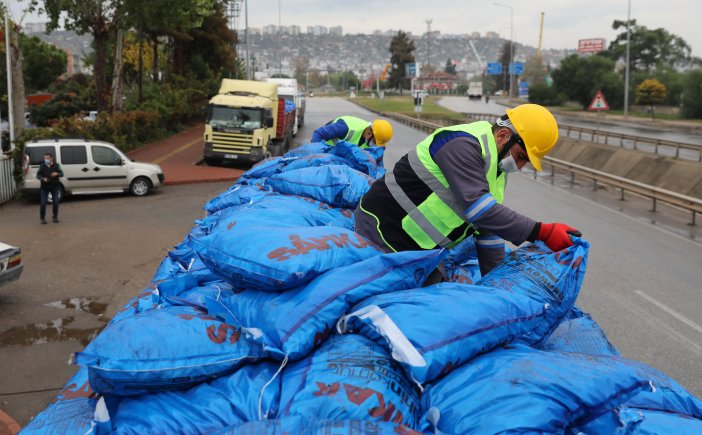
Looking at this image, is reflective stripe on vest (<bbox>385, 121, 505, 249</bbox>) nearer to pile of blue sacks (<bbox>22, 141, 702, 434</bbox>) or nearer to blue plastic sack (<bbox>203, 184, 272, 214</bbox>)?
pile of blue sacks (<bbox>22, 141, 702, 434</bbox>)

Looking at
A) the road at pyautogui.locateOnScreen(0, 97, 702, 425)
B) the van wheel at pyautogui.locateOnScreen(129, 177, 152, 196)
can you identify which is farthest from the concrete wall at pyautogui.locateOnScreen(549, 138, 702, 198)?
the van wheel at pyautogui.locateOnScreen(129, 177, 152, 196)

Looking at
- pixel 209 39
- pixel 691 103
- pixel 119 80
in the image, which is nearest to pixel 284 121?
pixel 119 80

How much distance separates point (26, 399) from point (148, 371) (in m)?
3.38

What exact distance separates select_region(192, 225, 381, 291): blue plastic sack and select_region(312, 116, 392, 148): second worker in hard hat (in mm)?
5908

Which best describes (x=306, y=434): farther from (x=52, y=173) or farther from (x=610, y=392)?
(x=52, y=173)

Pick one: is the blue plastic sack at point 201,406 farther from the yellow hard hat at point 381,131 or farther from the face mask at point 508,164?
the yellow hard hat at point 381,131

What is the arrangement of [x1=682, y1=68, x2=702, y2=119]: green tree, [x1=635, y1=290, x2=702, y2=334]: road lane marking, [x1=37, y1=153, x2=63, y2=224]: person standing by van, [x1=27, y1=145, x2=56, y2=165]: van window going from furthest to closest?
1. [x1=682, y1=68, x2=702, y2=119]: green tree
2. [x1=27, y1=145, x2=56, y2=165]: van window
3. [x1=37, y1=153, x2=63, y2=224]: person standing by van
4. [x1=635, y1=290, x2=702, y2=334]: road lane marking

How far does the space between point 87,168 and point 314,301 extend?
1456 cm

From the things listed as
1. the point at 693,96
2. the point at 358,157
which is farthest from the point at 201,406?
the point at 693,96

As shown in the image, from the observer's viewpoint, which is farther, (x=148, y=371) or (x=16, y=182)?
→ (x=16, y=182)

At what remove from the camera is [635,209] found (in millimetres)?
14578

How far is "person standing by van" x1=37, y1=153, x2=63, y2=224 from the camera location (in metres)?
13.1

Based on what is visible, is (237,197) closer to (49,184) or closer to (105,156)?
(49,184)

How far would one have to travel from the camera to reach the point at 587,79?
6284 cm
